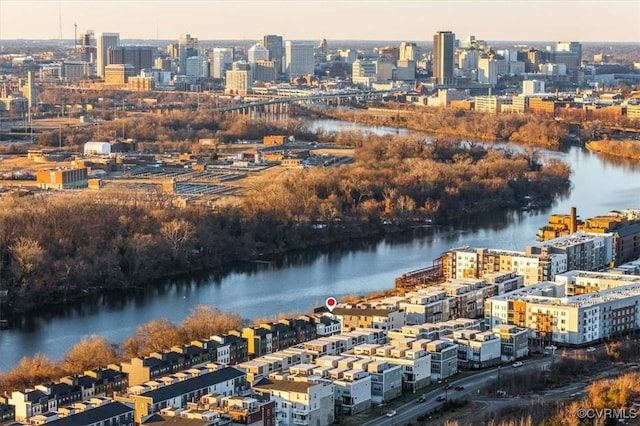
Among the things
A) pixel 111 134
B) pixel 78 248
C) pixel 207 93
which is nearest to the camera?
pixel 78 248

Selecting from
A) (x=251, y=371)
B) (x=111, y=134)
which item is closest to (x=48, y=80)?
→ (x=111, y=134)

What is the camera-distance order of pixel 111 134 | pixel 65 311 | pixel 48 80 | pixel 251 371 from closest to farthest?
pixel 251 371, pixel 65 311, pixel 111 134, pixel 48 80

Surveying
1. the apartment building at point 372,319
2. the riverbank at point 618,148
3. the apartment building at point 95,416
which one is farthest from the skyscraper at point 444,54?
the apartment building at point 95,416

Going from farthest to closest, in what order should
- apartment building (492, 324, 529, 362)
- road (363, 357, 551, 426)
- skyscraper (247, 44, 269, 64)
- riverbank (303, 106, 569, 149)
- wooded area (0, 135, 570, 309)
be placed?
skyscraper (247, 44, 269, 64) < riverbank (303, 106, 569, 149) < wooded area (0, 135, 570, 309) < apartment building (492, 324, 529, 362) < road (363, 357, 551, 426)

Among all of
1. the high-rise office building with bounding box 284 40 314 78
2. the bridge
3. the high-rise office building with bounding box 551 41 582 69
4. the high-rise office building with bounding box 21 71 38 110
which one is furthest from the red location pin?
the high-rise office building with bounding box 551 41 582 69

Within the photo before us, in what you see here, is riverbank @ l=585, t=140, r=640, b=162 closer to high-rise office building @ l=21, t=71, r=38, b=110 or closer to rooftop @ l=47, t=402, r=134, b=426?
high-rise office building @ l=21, t=71, r=38, b=110

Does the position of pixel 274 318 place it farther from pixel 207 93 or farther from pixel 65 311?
pixel 207 93

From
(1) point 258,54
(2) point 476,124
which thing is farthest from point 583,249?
(1) point 258,54
